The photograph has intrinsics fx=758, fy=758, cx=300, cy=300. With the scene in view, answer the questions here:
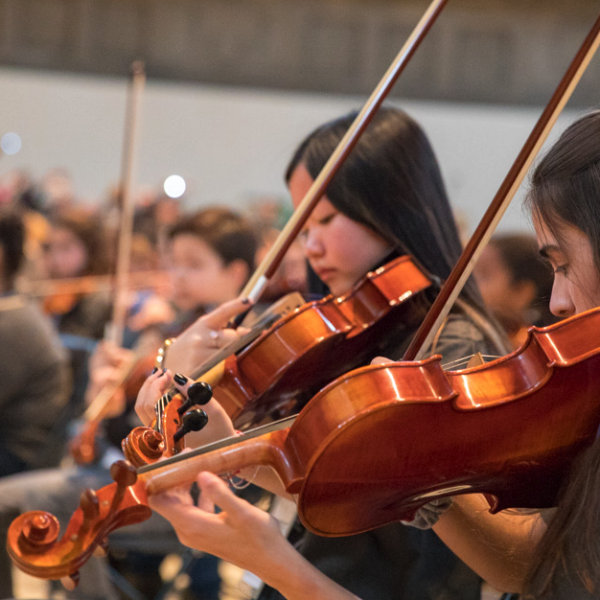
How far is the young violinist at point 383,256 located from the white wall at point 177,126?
17.5 feet

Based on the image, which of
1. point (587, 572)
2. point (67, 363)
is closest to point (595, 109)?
point (587, 572)

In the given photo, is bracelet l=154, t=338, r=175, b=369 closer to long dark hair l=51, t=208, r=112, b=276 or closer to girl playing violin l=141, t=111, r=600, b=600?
girl playing violin l=141, t=111, r=600, b=600

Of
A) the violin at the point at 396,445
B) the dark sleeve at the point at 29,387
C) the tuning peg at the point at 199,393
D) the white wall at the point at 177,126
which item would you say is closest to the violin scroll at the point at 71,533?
the violin at the point at 396,445

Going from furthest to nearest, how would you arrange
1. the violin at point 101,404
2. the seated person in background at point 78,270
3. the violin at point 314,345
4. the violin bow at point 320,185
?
the seated person in background at point 78,270, the violin at point 101,404, the violin bow at point 320,185, the violin at point 314,345

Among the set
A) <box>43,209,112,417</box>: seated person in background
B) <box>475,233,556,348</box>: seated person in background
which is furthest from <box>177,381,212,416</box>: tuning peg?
<box>43,209,112,417</box>: seated person in background

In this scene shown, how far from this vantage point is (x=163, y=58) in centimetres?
651

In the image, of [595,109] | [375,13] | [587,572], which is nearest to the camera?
[587,572]

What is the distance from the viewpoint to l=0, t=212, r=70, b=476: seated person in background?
7.11ft

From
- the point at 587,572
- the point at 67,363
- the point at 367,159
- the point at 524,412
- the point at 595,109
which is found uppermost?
the point at 595,109

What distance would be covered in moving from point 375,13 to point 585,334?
6.08m

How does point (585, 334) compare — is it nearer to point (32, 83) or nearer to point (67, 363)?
point (67, 363)

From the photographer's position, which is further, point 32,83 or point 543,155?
point 32,83

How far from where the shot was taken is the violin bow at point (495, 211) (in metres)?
0.82

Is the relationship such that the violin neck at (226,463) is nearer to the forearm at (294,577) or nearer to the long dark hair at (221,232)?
the forearm at (294,577)
